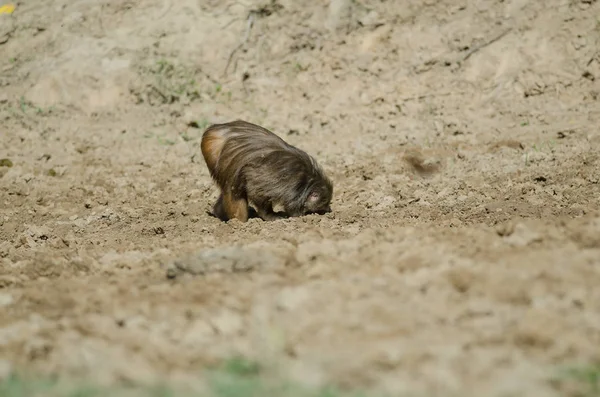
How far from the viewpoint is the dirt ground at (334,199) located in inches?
166

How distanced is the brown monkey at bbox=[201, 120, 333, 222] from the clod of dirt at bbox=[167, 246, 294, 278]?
2807 mm

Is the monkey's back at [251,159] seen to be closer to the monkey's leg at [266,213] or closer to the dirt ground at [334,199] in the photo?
the monkey's leg at [266,213]

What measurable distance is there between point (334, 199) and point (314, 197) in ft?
2.78

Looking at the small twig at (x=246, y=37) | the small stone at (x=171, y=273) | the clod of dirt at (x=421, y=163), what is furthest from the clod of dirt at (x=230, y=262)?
the small twig at (x=246, y=37)

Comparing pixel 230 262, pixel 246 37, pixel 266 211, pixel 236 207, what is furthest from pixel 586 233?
pixel 246 37

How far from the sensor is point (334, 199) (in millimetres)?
9578

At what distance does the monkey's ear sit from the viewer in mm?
8766

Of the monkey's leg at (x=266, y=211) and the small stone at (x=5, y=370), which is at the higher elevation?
the small stone at (x=5, y=370)

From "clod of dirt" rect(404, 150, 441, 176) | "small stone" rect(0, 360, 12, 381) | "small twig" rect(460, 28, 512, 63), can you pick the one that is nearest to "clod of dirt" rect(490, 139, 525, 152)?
"clod of dirt" rect(404, 150, 441, 176)

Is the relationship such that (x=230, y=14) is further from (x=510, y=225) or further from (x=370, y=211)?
(x=510, y=225)

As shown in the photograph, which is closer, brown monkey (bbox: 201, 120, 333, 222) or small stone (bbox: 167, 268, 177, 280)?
small stone (bbox: 167, 268, 177, 280)

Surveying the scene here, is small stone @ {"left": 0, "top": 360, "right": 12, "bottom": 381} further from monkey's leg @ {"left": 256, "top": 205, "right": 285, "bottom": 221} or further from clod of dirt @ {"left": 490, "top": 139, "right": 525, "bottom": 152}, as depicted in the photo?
clod of dirt @ {"left": 490, "top": 139, "right": 525, "bottom": 152}

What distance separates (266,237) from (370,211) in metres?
1.97

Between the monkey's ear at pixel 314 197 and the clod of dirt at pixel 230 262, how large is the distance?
2928 mm
